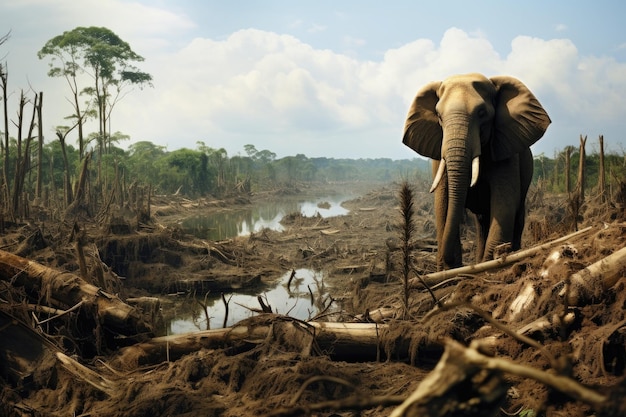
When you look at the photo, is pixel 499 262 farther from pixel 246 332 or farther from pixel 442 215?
pixel 246 332

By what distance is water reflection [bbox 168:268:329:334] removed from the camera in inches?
392

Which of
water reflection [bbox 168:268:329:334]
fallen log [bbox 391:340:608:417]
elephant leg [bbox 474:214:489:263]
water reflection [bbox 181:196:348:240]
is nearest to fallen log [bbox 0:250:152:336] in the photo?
water reflection [bbox 168:268:329:334]

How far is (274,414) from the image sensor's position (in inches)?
67.7

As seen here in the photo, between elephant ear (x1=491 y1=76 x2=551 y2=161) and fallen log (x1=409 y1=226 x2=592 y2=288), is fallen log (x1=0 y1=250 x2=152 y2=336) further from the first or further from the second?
elephant ear (x1=491 y1=76 x2=551 y2=161)

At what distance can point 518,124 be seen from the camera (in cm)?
803

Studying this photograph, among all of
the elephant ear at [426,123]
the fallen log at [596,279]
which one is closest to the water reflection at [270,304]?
the elephant ear at [426,123]

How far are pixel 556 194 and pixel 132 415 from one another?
2456cm

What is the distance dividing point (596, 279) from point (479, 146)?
335 cm

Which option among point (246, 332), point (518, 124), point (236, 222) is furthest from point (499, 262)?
point (236, 222)

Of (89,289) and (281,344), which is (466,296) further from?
(89,289)

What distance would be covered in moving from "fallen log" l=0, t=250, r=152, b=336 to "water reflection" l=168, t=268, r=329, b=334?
3362mm

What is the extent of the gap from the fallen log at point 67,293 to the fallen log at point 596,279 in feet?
13.5

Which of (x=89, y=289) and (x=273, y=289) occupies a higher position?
(x=89, y=289)

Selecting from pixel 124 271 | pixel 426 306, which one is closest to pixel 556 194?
pixel 124 271
